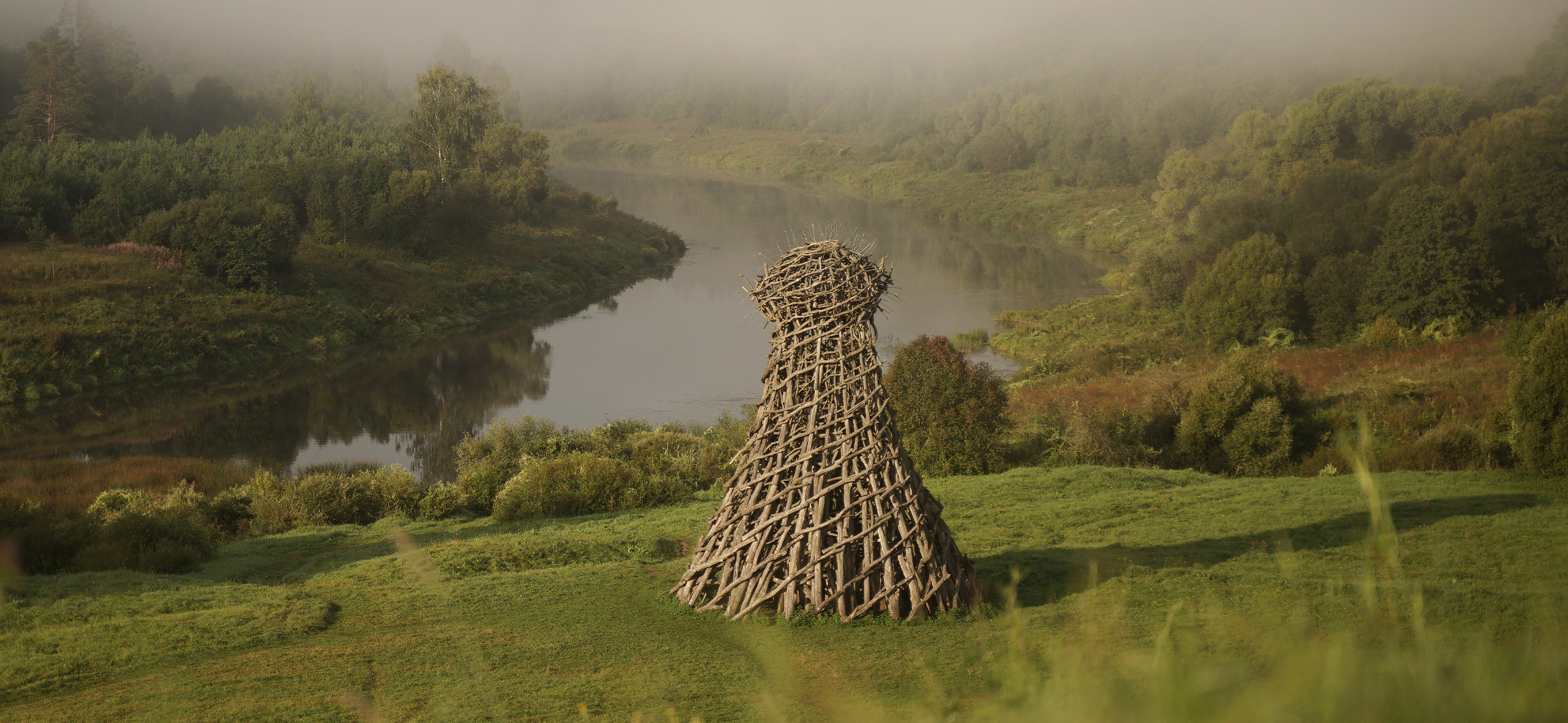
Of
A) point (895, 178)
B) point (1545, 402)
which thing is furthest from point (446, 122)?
point (1545, 402)

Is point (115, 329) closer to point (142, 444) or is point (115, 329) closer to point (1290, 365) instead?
point (142, 444)

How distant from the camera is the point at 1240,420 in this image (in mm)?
19250

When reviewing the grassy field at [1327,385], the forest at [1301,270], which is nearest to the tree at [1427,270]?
the forest at [1301,270]

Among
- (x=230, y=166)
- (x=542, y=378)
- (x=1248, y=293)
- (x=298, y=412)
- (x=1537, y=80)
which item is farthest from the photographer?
(x=1537, y=80)

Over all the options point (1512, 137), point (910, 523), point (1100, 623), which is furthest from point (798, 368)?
point (1512, 137)

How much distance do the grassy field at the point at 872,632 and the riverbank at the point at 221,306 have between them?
19214 mm

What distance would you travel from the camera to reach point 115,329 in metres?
30.1

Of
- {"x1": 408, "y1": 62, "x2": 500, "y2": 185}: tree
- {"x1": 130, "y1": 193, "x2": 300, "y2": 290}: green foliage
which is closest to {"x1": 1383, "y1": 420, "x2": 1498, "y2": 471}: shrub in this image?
{"x1": 130, "y1": 193, "x2": 300, "y2": 290}: green foliage

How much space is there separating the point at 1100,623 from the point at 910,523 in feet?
5.39

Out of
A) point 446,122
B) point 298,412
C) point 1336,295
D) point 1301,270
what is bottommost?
point 298,412

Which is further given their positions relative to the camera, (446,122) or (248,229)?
(446,122)

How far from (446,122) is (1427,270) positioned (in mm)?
49195

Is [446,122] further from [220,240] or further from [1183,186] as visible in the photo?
[1183,186]

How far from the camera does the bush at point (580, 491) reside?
57.2 ft
